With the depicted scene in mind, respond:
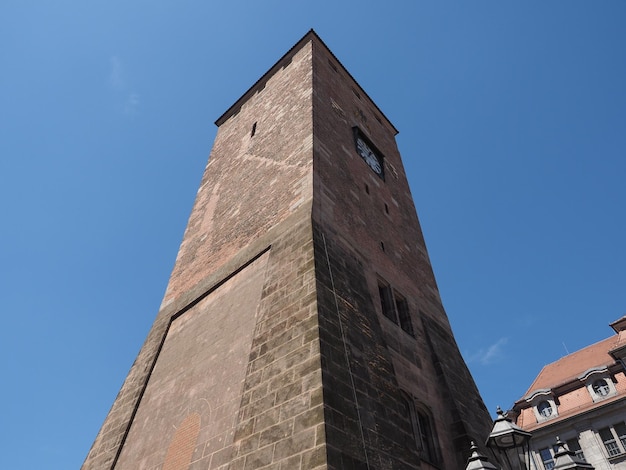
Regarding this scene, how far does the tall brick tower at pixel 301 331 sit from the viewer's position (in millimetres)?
5711

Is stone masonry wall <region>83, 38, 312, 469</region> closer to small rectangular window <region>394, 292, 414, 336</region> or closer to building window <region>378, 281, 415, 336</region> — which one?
building window <region>378, 281, 415, 336</region>

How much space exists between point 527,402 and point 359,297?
18.8 meters

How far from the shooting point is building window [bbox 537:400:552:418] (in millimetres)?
21672

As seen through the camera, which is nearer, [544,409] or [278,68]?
[278,68]

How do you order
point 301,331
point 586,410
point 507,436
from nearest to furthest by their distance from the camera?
1. point 507,436
2. point 301,331
3. point 586,410

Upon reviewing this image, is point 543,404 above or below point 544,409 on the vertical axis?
above

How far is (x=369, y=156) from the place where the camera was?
1434 cm

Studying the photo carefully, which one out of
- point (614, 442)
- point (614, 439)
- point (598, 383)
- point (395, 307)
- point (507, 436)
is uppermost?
point (598, 383)


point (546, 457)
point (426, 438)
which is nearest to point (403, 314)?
point (426, 438)

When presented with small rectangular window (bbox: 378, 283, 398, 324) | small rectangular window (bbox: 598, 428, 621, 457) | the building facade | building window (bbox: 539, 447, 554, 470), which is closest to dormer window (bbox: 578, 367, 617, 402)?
the building facade

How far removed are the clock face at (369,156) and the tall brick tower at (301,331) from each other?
0.26ft

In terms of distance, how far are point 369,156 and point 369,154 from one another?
0.45ft

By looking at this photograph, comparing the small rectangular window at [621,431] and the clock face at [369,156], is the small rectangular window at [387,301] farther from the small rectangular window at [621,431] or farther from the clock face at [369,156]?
the small rectangular window at [621,431]

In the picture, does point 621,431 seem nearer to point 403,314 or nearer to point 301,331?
point 403,314
